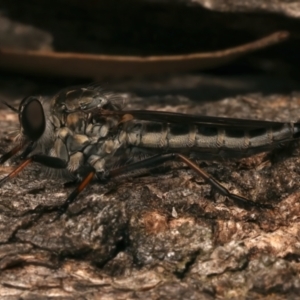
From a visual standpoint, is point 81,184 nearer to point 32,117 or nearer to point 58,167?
point 58,167

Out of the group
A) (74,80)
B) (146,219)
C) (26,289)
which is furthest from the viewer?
(74,80)

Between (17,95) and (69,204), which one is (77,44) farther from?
(69,204)

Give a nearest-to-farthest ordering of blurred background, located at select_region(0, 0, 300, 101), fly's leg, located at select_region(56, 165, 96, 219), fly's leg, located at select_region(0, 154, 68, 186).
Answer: fly's leg, located at select_region(56, 165, 96, 219), fly's leg, located at select_region(0, 154, 68, 186), blurred background, located at select_region(0, 0, 300, 101)

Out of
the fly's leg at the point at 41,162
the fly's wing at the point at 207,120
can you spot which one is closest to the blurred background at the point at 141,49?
the fly's wing at the point at 207,120

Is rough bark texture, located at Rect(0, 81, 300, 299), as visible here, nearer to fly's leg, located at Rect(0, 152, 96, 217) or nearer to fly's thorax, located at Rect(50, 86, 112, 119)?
fly's leg, located at Rect(0, 152, 96, 217)

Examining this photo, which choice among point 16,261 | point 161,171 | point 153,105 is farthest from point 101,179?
point 153,105

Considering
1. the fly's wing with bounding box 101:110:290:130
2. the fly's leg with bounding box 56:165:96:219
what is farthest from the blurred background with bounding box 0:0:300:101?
the fly's leg with bounding box 56:165:96:219

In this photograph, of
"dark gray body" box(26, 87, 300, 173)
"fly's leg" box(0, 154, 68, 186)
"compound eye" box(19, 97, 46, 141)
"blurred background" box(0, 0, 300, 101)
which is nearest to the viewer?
"fly's leg" box(0, 154, 68, 186)
